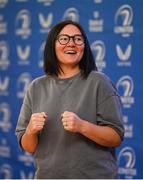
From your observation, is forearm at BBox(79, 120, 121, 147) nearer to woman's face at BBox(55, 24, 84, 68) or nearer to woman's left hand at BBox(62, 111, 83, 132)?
woman's left hand at BBox(62, 111, 83, 132)

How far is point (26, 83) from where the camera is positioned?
127 inches

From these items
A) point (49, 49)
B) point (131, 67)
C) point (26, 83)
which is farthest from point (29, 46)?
point (49, 49)

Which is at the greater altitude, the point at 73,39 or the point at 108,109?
the point at 73,39

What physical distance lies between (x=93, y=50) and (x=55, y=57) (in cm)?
121

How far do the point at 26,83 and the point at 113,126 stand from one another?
179 cm

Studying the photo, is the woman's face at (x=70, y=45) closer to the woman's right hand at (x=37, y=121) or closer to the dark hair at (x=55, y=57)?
the dark hair at (x=55, y=57)

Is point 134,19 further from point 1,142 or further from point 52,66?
point 1,142

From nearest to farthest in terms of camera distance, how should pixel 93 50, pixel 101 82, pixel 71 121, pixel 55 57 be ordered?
pixel 71 121 < pixel 101 82 < pixel 55 57 < pixel 93 50

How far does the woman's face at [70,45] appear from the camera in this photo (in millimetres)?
1592

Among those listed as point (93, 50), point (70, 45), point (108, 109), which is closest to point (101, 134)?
point (108, 109)

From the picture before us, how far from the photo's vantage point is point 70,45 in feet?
5.21

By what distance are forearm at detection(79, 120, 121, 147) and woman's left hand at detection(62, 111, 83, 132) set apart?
1 centimetres

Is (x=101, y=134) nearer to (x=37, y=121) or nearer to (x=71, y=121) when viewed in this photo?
(x=71, y=121)

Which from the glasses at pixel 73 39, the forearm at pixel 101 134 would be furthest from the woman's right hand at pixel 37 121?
the glasses at pixel 73 39
